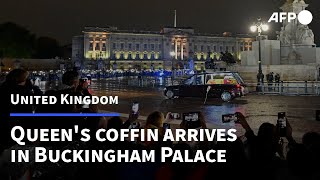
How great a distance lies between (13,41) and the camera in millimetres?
76500

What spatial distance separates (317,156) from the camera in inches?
167

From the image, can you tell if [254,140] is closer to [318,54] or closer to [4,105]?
[4,105]

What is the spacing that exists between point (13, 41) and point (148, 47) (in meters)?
73.0

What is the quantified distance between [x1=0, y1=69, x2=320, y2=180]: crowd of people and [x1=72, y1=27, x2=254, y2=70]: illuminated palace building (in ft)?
429

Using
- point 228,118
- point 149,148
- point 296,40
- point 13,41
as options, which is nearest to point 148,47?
point 13,41

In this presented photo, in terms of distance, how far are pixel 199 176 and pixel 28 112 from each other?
2.47 metres

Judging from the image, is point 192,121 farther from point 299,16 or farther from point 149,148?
point 299,16

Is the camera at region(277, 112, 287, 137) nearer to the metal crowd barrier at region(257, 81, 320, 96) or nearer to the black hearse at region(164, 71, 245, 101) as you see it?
the black hearse at region(164, 71, 245, 101)

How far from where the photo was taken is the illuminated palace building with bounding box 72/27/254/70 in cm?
13795

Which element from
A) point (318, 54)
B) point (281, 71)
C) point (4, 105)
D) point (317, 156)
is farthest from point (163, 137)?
point (318, 54)

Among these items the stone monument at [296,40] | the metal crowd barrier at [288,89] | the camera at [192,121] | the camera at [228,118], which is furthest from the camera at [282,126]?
the stone monument at [296,40]

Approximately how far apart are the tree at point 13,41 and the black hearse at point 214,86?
57555mm

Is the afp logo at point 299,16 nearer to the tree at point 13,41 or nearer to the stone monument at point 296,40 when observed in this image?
the stone monument at point 296,40

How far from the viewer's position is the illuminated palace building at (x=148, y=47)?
138 metres
